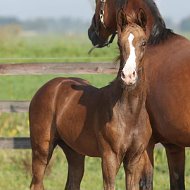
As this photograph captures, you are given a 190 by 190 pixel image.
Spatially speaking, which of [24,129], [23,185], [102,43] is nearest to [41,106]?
[102,43]

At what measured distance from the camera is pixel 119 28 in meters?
5.12

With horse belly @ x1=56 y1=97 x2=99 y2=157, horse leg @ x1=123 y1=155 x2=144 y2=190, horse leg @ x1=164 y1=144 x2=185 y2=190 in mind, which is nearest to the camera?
horse leg @ x1=123 y1=155 x2=144 y2=190

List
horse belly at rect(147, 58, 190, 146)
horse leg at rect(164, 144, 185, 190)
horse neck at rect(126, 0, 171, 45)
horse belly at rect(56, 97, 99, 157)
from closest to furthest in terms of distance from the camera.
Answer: horse belly at rect(147, 58, 190, 146) < horse belly at rect(56, 97, 99, 157) < horse neck at rect(126, 0, 171, 45) < horse leg at rect(164, 144, 185, 190)

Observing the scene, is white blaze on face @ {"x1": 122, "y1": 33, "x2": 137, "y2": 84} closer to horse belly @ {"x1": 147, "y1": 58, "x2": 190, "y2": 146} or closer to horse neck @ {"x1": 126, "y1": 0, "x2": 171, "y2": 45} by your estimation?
horse belly @ {"x1": 147, "y1": 58, "x2": 190, "y2": 146}

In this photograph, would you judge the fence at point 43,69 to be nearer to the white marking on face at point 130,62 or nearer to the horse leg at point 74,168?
the horse leg at point 74,168

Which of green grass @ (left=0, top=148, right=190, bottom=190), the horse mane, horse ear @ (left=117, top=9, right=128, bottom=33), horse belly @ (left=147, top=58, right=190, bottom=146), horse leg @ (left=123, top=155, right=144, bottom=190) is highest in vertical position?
horse ear @ (left=117, top=9, right=128, bottom=33)

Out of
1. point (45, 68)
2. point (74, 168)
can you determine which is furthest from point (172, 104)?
point (45, 68)

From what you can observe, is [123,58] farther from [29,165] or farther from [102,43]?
[29,165]

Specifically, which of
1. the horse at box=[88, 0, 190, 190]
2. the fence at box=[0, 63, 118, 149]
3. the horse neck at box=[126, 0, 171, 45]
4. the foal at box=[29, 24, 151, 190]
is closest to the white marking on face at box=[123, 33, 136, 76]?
the foal at box=[29, 24, 151, 190]

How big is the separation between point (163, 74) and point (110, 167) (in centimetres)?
96

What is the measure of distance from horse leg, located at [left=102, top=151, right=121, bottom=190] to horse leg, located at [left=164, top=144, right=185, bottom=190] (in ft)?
2.99

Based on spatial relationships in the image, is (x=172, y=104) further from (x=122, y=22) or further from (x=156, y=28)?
(x=122, y=22)

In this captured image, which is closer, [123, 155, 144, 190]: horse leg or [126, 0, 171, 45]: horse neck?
[123, 155, 144, 190]: horse leg

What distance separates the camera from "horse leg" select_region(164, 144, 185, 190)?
20.1 ft
